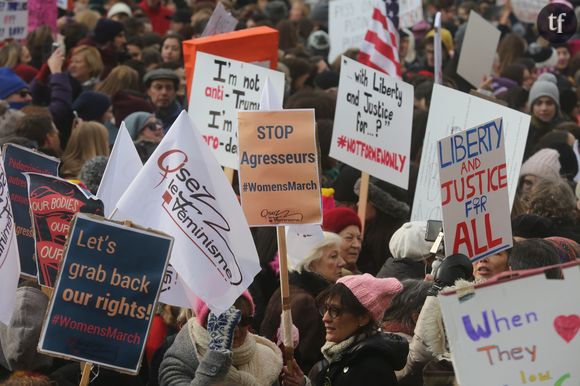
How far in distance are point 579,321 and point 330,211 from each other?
3761 mm

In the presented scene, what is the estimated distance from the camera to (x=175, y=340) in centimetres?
622

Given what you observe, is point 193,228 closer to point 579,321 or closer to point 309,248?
point 309,248

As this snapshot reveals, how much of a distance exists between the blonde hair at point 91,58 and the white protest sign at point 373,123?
459cm

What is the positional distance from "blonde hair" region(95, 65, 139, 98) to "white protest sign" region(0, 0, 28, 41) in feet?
7.75

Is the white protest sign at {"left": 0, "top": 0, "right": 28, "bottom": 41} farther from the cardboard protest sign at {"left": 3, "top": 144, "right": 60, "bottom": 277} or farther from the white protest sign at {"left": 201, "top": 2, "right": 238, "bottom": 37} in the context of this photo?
the cardboard protest sign at {"left": 3, "top": 144, "right": 60, "bottom": 277}

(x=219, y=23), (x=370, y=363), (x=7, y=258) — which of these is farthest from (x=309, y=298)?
(x=219, y=23)

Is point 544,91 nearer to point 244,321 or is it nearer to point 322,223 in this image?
point 322,223

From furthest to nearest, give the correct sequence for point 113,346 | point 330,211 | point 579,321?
→ 1. point 330,211
2. point 113,346
3. point 579,321

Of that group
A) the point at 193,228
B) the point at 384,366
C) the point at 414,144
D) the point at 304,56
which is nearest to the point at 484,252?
the point at 384,366

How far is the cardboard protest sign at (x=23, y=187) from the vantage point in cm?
686

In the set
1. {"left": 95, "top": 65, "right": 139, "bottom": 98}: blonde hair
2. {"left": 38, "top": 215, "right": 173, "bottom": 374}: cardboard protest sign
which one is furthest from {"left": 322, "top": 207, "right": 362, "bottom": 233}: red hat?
{"left": 95, "top": 65, "right": 139, "bottom": 98}: blonde hair

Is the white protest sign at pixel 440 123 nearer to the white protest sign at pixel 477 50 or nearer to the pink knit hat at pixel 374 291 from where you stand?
the pink knit hat at pixel 374 291

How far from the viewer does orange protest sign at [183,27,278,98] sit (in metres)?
10.2

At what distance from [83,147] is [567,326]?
19.1 feet
